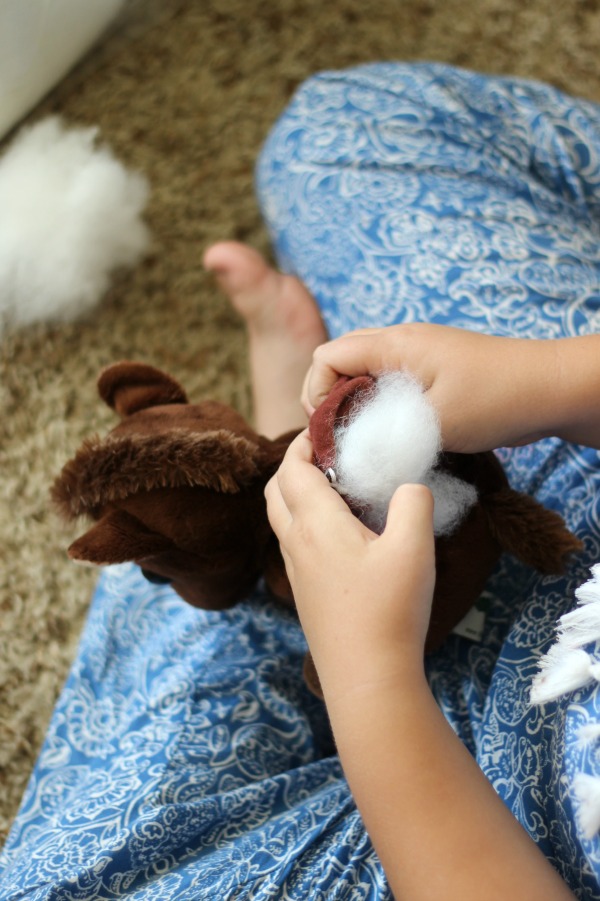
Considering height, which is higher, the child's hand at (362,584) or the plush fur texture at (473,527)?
the child's hand at (362,584)

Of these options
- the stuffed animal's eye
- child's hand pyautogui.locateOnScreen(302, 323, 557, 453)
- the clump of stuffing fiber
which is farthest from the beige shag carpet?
child's hand pyautogui.locateOnScreen(302, 323, 557, 453)

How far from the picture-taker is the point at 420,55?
122 centimetres

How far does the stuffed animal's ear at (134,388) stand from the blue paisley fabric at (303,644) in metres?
0.23

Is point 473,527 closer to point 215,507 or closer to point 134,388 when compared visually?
point 215,507

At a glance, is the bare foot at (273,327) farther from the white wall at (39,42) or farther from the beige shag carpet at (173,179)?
Answer: the white wall at (39,42)

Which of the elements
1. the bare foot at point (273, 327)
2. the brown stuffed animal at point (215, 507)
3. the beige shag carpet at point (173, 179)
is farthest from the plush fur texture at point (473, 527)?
the beige shag carpet at point (173, 179)

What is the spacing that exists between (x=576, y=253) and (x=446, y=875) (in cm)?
59

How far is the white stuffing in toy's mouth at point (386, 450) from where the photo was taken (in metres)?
0.51

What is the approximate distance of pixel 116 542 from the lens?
0.57 metres

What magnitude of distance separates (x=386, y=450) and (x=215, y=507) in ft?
0.52

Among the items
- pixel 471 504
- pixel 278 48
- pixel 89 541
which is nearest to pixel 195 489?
pixel 89 541

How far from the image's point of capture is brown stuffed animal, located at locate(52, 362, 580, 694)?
0.57 m

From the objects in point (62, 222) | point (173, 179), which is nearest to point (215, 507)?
point (62, 222)

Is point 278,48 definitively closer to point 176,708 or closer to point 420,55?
point 420,55
